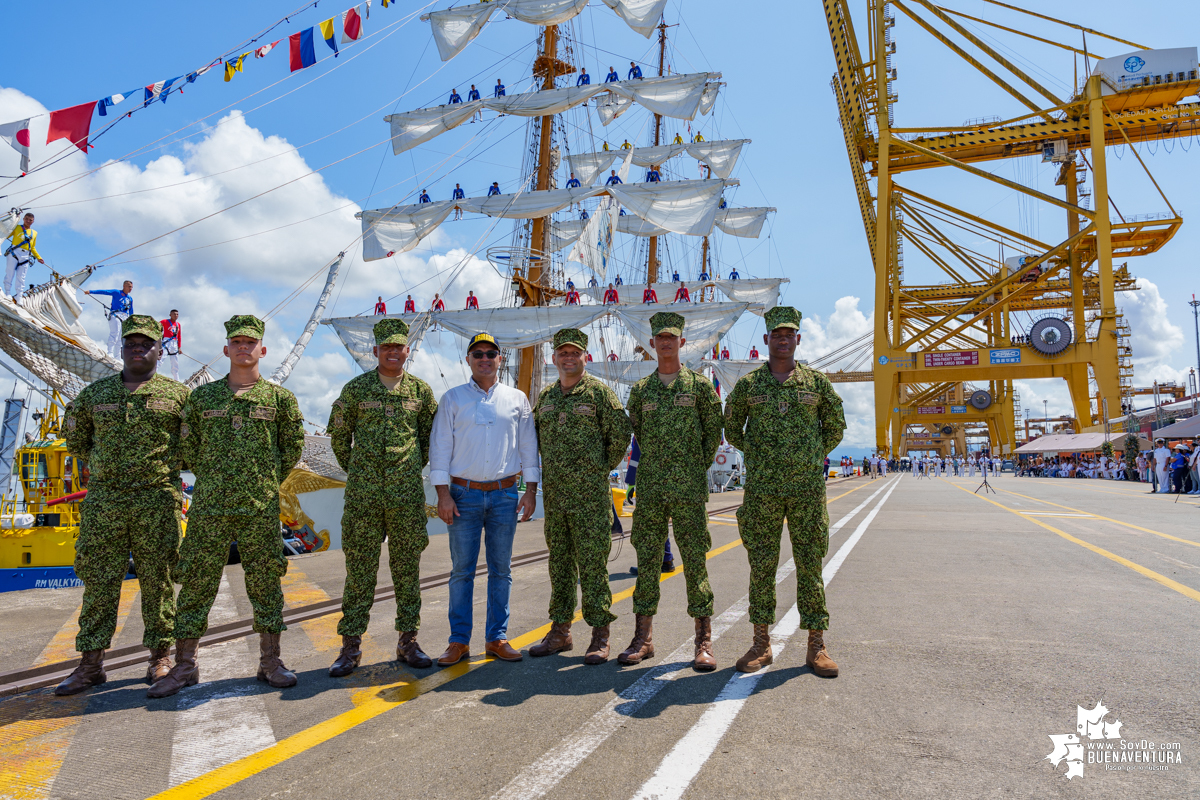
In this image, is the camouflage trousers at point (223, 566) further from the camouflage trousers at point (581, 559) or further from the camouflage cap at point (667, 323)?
the camouflage cap at point (667, 323)

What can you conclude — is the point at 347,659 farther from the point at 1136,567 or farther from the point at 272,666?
the point at 1136,567

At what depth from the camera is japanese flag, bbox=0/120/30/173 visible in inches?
395

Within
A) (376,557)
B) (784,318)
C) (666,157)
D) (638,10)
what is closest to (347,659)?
(376,557)

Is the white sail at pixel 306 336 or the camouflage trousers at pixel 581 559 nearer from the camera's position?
the camouflage trousers at pixel 581 559

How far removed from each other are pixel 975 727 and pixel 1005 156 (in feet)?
129

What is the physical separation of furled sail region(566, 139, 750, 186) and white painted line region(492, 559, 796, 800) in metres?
34.2

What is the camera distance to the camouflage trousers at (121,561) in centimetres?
351

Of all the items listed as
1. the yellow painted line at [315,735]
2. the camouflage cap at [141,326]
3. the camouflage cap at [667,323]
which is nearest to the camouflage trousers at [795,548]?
the camouflage cap at [667,323]

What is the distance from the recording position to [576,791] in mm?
2209

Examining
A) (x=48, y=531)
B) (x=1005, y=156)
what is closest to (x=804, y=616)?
(x=48, y=531)

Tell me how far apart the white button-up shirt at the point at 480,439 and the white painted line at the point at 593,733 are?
50.9 inches

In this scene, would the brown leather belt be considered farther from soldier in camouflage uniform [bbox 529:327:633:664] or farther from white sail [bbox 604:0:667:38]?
white sail [bbox 604:0:667:38]

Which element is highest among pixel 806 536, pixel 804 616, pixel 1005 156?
pixel 1005 156

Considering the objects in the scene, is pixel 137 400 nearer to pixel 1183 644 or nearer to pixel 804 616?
pixel 804 616
